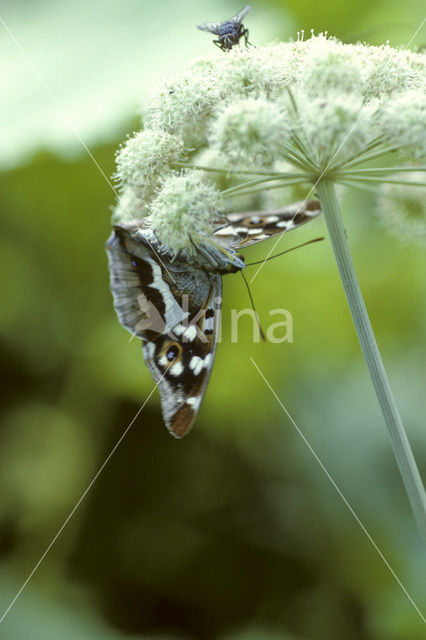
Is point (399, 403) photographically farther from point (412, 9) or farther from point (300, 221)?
point (412, 9)

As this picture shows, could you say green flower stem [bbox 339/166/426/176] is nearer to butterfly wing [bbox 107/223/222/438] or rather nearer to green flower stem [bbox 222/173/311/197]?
green flower stem [bbox 222/173/311/197]

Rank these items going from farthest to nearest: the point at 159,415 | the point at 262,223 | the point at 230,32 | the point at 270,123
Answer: the point at 159,415, the point at 262,223, the point at 230,32, the point at 270,123

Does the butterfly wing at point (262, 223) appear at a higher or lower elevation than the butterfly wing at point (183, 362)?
higher

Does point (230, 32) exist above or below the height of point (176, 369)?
above

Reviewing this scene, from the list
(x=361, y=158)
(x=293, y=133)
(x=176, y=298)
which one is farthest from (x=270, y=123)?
(x=176, y=298)

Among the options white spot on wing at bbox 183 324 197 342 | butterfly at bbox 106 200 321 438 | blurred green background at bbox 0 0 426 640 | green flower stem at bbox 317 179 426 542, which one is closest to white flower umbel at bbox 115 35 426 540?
green flower stem at bbox 317 179 426 542

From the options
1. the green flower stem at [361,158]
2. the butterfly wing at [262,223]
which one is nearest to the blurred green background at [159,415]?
the butterfly wing at [262,223]

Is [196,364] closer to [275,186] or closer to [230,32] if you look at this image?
[275,186]

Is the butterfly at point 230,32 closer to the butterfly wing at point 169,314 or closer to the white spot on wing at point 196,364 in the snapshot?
the butterfly wing at point 169,314

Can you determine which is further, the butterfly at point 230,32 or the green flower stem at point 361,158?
the butterfly at point 230,32
